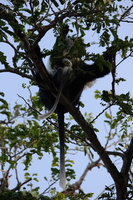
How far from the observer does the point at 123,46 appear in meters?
3.02

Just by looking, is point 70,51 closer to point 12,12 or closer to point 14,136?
point 12,12

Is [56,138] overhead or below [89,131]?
overhead

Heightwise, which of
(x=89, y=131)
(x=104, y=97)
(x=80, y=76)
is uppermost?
(x=80, y=76)

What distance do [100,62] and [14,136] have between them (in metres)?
1.74

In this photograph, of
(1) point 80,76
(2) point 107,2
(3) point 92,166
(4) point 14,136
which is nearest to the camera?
(2) point 107,2

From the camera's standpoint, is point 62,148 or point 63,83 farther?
point 62,148

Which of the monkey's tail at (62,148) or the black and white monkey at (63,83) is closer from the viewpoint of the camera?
the black and white monkey at (63,83)

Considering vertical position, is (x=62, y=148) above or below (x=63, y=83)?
below

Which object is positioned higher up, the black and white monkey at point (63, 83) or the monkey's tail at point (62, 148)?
the black and white monkey at point (63, 83)

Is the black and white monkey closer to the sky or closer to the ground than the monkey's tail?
closer to the sky

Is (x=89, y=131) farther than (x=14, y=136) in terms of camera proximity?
No

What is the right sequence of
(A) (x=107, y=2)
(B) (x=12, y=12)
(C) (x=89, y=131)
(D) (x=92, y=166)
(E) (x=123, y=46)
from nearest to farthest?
1. (B) (x=12, y=12)
2. (A) (x=107, y=2)
3. (E) (x=123, y=46)
4. (C) (x=89, y=131)
5. (D) (x=92, y=166)

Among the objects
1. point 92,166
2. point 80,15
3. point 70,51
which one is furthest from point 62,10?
point 92,166

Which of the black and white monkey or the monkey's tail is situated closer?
the black and white monkey
